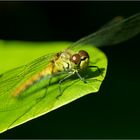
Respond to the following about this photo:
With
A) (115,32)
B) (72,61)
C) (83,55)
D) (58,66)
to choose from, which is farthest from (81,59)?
(115,32)

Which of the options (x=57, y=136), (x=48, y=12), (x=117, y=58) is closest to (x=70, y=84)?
(x=57, y=136)

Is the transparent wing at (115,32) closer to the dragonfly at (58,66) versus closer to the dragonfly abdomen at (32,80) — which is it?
the dragonfly at (58,66)

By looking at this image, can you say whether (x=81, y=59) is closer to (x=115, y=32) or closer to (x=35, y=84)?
(x=35, y=84)

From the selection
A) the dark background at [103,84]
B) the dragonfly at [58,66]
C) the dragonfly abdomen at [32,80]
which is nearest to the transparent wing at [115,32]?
the dragonfly at [58,66]

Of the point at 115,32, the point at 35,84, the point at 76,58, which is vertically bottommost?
the point at 35,84

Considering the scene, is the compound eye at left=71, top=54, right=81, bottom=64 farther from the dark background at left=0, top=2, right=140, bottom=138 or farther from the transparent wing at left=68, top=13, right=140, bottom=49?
the dark background at left=0, top=2, right=140, bottom=138

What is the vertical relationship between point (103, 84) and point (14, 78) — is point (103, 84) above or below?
below

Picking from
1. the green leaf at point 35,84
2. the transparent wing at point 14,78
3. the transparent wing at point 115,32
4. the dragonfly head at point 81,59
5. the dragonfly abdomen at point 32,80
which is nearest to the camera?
the green leaf at point 35,84

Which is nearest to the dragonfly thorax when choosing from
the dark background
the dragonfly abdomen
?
the dragonfly abdomen

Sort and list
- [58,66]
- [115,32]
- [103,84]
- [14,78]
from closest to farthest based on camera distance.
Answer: [14,78], [103,84], [58,66], [115,32]
